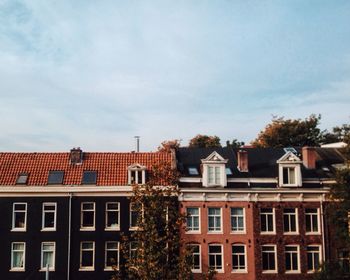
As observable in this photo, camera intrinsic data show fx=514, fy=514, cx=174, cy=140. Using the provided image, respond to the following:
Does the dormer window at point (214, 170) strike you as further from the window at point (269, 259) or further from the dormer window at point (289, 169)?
the window at point (269, 259)

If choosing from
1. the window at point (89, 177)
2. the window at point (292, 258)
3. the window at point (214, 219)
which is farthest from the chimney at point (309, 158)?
the window at point (89, 177)

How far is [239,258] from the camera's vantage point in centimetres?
4416

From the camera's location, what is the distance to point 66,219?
44031 millimetres

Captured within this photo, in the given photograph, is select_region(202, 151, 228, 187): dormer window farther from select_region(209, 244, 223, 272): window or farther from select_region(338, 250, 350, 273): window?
select_region(338, 250, 350, 273): window

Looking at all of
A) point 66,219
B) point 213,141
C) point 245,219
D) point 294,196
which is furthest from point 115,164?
point 213,141

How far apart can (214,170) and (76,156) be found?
41.6 ft

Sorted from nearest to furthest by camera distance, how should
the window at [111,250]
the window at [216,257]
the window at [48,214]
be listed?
the window at [111,250] < the window at [216,257] < the window at [48,214]

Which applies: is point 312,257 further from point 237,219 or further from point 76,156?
point 76,156

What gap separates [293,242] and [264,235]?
8.64 ft

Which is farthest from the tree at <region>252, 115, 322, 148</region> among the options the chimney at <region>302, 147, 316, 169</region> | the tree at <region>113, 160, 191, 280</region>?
the tree at <region>113, 160, 191, 280</region>

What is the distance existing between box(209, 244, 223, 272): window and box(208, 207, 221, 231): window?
5.01 feet

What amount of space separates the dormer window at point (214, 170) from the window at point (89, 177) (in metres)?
9.57

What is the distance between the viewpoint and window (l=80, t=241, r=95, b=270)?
43625mm

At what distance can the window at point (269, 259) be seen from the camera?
44.1 meters
